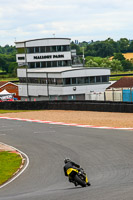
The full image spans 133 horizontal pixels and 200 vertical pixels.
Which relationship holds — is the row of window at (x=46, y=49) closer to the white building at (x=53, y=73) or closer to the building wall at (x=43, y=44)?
the white building at (x=53, y=73)

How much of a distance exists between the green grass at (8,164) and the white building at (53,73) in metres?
45.1

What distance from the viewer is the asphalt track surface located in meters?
13.8

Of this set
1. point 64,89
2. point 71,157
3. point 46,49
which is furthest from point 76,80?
point 71,157

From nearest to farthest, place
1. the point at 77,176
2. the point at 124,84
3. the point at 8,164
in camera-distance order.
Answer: the point at 77,176 → the point at 8,164 → the point at 124,84

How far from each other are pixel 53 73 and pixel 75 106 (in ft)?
78.9

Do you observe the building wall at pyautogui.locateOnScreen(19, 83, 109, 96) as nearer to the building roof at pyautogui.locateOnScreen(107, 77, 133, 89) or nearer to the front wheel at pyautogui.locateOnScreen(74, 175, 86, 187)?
the building roof at pyautogui.locateOnScreen(107, 77, 133, 89)

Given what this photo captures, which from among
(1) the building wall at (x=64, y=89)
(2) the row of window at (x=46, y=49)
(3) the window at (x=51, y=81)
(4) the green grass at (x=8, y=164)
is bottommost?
(4) the green grass at (x=8, y=164)

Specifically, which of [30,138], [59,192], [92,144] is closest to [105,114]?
[30,138]

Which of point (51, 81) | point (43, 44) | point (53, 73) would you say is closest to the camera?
point (53, 73)

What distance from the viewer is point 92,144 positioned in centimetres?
2703

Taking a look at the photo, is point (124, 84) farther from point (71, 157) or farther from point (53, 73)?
point (71, 157)

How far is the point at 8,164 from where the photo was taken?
23.2m

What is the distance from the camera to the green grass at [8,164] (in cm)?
1995

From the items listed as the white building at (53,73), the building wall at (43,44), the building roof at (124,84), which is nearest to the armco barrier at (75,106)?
the white building at (53,73)
